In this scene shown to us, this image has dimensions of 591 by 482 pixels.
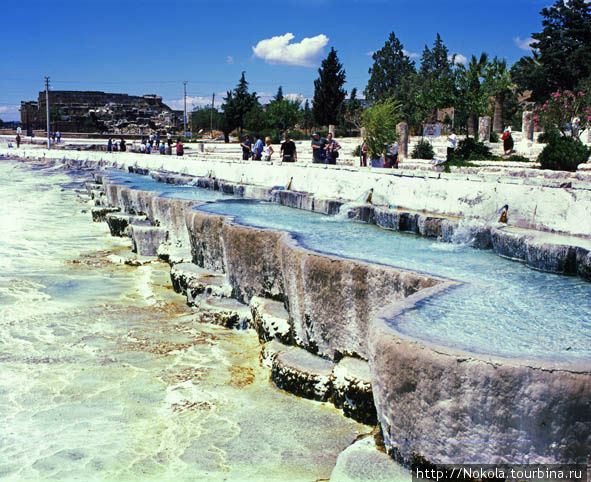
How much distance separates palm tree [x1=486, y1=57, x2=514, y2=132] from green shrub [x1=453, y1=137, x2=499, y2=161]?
15.5 m

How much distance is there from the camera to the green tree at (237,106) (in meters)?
57.7

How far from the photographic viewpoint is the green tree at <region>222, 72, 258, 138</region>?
189 feet

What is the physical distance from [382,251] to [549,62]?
4267 cm

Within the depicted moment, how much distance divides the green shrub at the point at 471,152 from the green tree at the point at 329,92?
105 feet

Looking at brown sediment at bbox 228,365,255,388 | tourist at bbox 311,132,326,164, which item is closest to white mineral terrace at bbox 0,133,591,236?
tourist at bbox 311,132,326,164

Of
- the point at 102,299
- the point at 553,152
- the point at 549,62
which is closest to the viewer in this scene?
the point at 102,299

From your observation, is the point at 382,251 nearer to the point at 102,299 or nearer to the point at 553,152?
the point at 102,299

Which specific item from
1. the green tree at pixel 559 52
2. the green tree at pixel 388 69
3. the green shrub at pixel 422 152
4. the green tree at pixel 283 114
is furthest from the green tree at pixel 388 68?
the green shrub at pixel 422 152

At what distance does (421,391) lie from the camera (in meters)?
3.35

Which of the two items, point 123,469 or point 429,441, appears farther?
point 123,469

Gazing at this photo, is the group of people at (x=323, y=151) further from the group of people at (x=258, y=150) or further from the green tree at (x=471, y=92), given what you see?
the green tree at (x=471, y=92)

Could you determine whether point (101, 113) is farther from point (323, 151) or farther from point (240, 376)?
point (240, 376)

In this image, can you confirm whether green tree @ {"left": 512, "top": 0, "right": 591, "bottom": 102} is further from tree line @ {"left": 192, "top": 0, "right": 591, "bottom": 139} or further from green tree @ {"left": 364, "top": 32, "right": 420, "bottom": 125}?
green tree @ {"left": 364, "top": 32, "right": 420, "bottom": 125}

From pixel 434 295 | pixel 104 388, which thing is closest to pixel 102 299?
pixel 104 388
